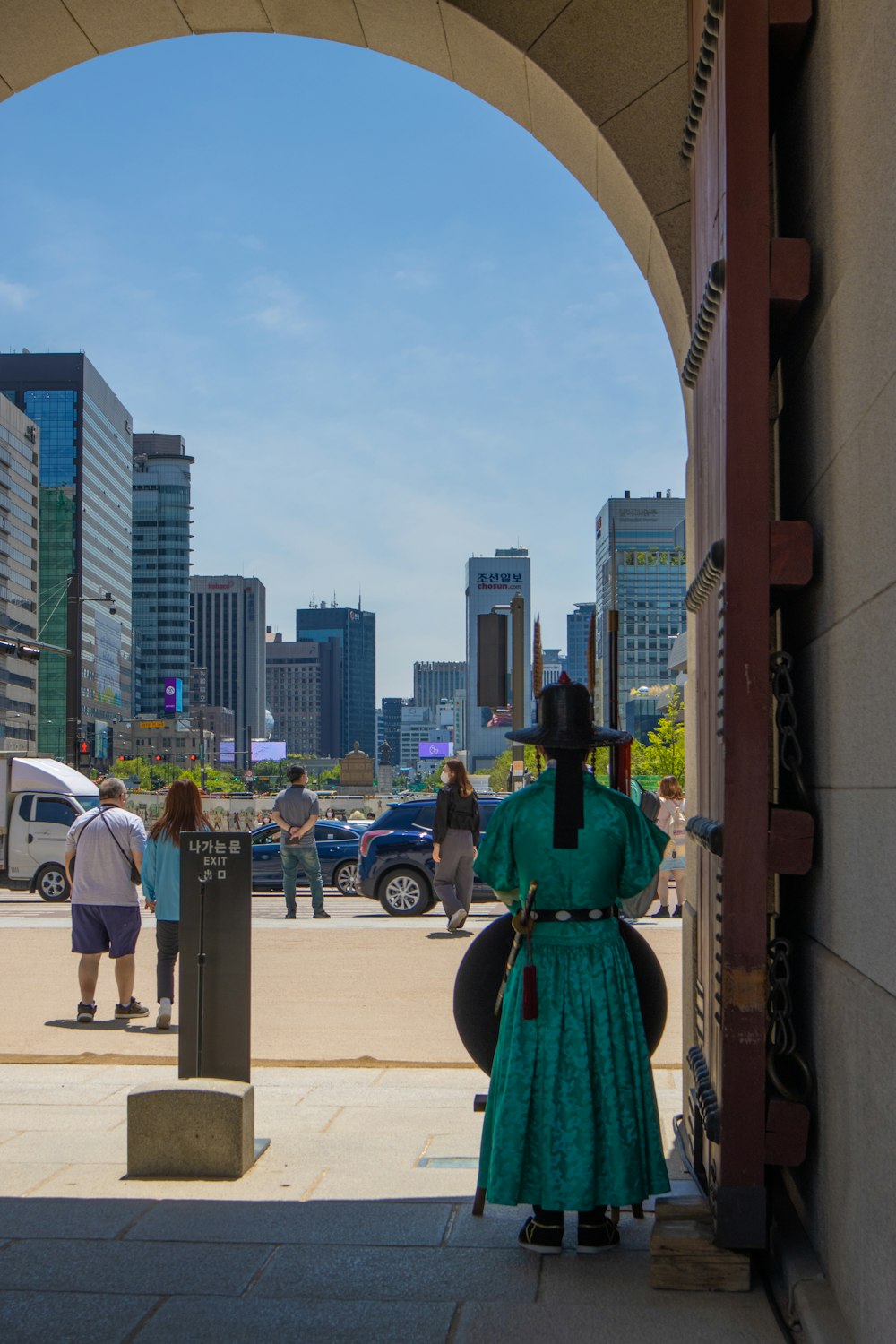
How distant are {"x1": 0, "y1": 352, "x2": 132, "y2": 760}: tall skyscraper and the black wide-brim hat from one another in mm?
135731

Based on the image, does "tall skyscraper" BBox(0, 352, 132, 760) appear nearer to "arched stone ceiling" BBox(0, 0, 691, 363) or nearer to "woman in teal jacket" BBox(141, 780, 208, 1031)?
"woman in teal jacket" BBox(141, 780, 208, 1031)

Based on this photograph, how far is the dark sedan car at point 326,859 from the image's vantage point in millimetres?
24203

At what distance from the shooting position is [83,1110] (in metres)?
6.56

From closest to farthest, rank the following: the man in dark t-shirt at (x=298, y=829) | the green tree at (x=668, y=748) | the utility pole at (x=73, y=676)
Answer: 1. the man in dark t-shirt at (x=298, y=829)
2. the utility pole at (x=73, y=676)
3. the green tree at (x=668, y=748)

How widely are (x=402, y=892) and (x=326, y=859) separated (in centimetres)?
750

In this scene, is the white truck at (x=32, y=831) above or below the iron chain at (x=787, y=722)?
below

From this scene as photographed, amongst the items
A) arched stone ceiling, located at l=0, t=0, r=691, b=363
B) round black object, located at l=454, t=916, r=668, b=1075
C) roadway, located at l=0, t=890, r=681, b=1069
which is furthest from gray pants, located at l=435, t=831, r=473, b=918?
round black object, located at l=454, t=916, r=668, b=1075

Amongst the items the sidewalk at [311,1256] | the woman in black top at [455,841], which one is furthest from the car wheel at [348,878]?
the sidewalk at [311,1256]

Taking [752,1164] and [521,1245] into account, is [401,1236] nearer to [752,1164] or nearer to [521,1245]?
[521,1245]

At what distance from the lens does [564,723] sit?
442cm

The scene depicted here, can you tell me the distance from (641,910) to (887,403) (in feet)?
7.02

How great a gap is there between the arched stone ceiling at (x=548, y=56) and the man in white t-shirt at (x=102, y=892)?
4.57 meters

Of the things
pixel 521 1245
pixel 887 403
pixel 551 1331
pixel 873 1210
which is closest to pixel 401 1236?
pixel 521 1245

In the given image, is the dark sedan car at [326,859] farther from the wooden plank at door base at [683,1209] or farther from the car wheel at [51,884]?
the wooden plank at door base at [683,1209]
